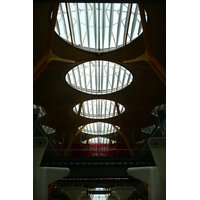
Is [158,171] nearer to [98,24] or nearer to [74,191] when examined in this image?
[98,24]

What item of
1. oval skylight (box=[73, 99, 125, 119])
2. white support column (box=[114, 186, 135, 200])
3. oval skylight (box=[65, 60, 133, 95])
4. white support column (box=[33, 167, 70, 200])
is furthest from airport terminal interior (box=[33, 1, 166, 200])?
oval skylight (box=[73, 99, 125, 119])

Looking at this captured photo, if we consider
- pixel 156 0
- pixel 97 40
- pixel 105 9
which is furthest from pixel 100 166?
pixel 156 0

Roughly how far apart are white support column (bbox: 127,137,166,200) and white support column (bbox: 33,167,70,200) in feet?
14.5

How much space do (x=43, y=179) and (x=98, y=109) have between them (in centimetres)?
3479

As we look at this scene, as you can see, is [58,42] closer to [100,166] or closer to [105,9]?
[105,9]

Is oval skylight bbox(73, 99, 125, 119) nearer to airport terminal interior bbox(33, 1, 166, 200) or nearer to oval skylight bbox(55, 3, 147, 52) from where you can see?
airport terminal interior bbox(33, 1, 166, 200)

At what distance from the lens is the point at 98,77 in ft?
113

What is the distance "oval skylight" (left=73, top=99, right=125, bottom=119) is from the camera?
45.2m

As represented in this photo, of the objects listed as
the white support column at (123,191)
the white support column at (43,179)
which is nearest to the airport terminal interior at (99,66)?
the white support column at (123,191)

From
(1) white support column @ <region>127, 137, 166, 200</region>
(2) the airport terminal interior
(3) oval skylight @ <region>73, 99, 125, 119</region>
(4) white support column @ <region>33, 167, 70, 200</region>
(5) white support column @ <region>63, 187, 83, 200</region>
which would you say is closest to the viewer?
(1) white support column @ <region>127, 137, 166, 200</region>

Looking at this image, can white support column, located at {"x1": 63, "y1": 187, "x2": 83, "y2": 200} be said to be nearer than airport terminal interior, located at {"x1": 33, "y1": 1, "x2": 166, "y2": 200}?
No
